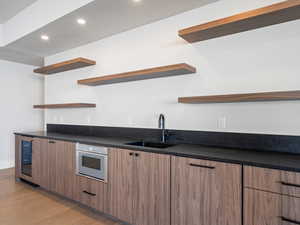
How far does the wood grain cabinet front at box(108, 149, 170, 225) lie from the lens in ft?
6.18

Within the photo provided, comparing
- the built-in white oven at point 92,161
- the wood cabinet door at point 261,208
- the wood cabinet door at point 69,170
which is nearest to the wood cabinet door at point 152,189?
the built-in white oven at point 92,161

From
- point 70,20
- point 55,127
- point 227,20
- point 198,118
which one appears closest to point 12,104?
point 55,127

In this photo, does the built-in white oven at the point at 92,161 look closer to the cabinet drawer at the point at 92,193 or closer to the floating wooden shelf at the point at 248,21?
the cabinet drawer at the point at 92,193

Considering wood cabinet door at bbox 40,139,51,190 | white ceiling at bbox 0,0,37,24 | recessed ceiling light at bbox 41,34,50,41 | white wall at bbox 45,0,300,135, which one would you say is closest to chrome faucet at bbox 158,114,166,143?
white wall at bbox 45,0,300,135

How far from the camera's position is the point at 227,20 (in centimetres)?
183

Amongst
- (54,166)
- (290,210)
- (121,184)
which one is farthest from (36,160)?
(290,210)

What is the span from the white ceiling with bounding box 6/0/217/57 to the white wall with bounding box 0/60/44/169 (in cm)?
142

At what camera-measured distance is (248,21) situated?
5.96ft

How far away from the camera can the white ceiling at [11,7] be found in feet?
9.36

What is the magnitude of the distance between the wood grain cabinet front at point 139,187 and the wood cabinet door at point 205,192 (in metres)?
0.11

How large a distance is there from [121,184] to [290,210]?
4.99 feet

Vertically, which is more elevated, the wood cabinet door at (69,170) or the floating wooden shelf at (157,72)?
the floating wooden shelf at (157,72)

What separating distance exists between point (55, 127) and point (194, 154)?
10.9 feet

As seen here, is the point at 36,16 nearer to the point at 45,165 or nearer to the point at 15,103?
the point at 45,165
